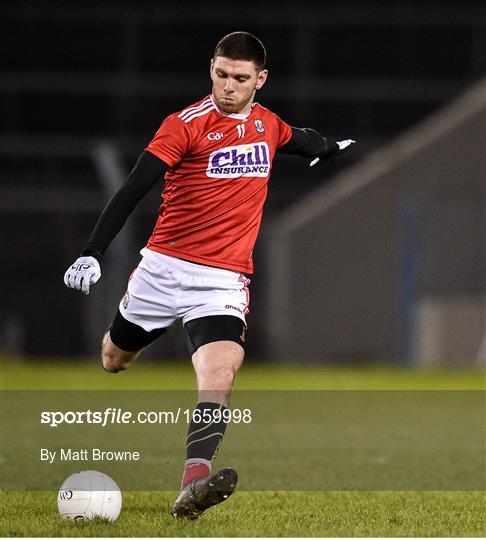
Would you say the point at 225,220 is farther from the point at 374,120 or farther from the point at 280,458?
the point at 374,120

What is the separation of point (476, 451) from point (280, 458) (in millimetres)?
1574

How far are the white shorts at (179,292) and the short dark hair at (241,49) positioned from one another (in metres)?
1.04

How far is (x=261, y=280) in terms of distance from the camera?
26.2m

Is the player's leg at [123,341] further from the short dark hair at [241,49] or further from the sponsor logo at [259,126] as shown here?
the short dark hair at [241,49]

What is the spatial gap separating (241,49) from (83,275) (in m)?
1.37

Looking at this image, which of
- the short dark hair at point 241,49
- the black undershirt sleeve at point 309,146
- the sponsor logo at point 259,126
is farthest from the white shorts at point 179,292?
the short dark hair at point 241,49

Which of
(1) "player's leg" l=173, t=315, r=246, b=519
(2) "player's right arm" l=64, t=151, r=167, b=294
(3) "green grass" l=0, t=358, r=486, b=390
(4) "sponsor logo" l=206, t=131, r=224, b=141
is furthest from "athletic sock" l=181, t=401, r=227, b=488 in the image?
(3) "green grass" l=0, t=358, r=486, b=390

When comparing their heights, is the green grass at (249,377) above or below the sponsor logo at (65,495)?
below

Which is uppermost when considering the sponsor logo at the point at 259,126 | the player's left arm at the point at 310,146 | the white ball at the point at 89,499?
the sponsor logo at the point at 259,126

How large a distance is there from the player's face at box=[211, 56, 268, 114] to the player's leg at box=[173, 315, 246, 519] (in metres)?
1.05

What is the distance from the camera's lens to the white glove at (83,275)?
235 inches


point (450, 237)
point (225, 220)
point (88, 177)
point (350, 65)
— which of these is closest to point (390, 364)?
point (450, 237)

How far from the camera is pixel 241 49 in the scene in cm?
640

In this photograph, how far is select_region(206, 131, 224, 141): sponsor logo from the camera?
648 centimetres
